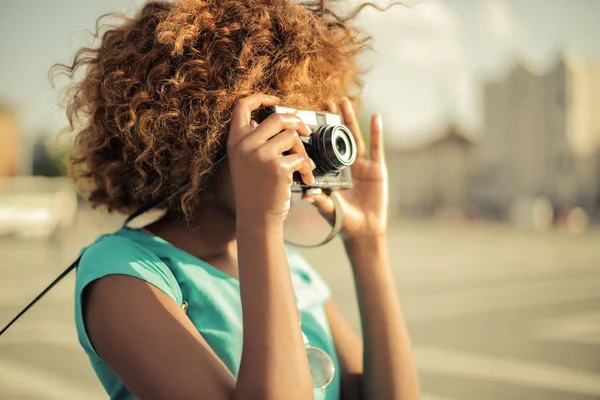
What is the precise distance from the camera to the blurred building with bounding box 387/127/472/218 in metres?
48.0

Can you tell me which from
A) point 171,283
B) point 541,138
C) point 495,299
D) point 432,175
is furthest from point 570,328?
point 432,175

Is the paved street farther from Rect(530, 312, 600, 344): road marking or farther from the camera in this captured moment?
the camera

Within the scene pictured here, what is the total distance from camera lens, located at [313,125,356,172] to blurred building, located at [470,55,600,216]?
39.2 m

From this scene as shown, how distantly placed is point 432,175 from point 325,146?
49802 mm

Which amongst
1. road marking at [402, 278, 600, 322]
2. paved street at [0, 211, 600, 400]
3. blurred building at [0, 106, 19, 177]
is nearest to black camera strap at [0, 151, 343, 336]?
paved street at [0, 211, 600, 400]

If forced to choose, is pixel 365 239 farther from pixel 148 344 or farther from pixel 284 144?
pixel 148 344

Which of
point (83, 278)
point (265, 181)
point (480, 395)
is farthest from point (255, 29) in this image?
point (480, 395)

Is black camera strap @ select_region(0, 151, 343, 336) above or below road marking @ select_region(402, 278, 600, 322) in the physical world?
above

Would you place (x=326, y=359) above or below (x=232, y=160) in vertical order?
below

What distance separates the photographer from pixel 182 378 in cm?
126

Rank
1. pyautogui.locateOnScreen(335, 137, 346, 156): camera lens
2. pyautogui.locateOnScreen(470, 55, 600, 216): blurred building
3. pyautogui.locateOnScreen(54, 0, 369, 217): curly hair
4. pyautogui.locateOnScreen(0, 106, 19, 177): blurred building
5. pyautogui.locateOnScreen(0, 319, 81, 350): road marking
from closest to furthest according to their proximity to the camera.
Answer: pyautogui.locateOnScreen(54, 0, 369, 217): curly hair
pyautogui.locateOnScreen(335, 137, 346, 156): camera lens
pyautogui.locateOnScreen(0, 319, 81, 350): road marking
pyautogui.locateOnScreen(0, 106, 19, 177): blurred building
pyautogui.locateOnScreen(470, 55, 600, 216): blurred building

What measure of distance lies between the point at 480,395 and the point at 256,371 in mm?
3278

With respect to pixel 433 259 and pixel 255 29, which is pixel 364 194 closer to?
pixel 255 29

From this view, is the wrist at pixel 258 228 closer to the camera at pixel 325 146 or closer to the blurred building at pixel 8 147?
A: the camera at pixel 325 146
